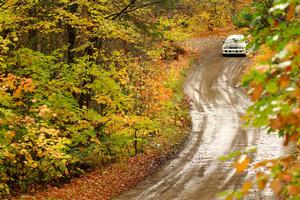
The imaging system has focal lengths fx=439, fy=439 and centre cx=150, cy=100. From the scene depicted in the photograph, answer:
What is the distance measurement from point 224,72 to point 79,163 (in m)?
21.8

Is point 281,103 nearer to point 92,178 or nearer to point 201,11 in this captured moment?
point 92,178

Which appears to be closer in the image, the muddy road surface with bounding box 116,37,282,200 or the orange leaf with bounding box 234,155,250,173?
the orange leaf with bounding box 234,155,250,173

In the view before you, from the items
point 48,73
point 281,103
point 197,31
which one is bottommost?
point 281,103

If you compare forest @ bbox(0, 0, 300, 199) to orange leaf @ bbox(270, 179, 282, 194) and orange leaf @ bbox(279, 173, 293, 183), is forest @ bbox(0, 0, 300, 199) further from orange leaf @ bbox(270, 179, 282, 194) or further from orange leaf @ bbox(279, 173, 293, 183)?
orange leaf @ bbox(270, 179, 282, 194)

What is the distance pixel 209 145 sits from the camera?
1894 cm

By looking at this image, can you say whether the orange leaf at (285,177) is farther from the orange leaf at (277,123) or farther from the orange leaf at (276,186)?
the orange leaf at (277,123)

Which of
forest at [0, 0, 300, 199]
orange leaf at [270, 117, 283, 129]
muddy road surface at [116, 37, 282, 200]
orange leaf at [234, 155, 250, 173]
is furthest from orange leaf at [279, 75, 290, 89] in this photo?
muddy road surface at [116, 37, 282, 200]

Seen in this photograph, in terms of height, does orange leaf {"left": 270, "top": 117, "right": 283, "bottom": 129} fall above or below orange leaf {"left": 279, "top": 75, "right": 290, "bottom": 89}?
below

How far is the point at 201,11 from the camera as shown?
4922 cm

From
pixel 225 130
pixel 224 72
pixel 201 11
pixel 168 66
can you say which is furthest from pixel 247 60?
pixel 225 130

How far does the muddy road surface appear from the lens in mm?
13430

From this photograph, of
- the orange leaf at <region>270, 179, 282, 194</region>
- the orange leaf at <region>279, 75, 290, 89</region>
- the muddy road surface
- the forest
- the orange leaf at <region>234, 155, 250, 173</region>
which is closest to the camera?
the orange leaf at <region>270, 179, 282, 194</region>

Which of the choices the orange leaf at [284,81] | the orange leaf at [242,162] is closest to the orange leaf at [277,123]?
the orange leaf at [284,81]

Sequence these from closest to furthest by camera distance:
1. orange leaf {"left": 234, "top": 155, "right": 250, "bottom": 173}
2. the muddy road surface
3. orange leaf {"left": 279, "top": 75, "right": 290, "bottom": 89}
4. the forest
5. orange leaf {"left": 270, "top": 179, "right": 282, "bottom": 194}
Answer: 1. orange leaf {"left": 270, "top": 179, "right": 282, "bottom": 194}
2. orange leaf {"left": 279, "top": 75, "right": 290, "bottom": 89}
3. orange leaf {"left": 234, "top": 155, "right": 250, "bottom": 173}
4. the forest
5. the muddy road surface
